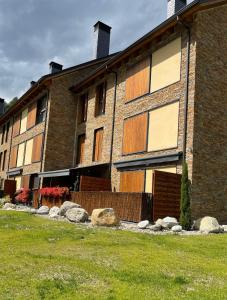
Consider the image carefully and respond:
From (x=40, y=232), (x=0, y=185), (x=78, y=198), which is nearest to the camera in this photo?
(x=40, y=232)

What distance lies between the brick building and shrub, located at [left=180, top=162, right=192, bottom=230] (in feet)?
1.61

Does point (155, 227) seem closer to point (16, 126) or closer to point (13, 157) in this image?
point (13, 157)

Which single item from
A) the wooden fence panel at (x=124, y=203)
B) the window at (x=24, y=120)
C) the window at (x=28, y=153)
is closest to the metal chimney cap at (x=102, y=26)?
the window at (x=24, y=120)

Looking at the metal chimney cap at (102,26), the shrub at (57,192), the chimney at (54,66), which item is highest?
the metal chimney cap at (102,26)

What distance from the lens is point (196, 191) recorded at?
51.6 feet

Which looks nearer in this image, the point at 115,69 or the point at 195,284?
the point at 195,284

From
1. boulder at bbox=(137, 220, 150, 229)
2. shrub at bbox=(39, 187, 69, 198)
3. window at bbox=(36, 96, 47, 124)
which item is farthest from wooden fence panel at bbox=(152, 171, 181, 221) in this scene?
window at bbox=(36, 96, 47, 124)

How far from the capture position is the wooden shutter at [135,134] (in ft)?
63.2

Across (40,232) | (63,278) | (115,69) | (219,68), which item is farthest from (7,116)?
(63,278)

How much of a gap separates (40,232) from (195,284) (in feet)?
21.6

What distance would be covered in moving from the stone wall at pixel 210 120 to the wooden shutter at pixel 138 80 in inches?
141

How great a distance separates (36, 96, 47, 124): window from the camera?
29.6 meters

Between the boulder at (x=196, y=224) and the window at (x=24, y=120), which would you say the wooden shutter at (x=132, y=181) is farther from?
the window at (x=24, y=120)

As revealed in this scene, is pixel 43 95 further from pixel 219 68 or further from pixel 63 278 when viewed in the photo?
pixel 63 278
